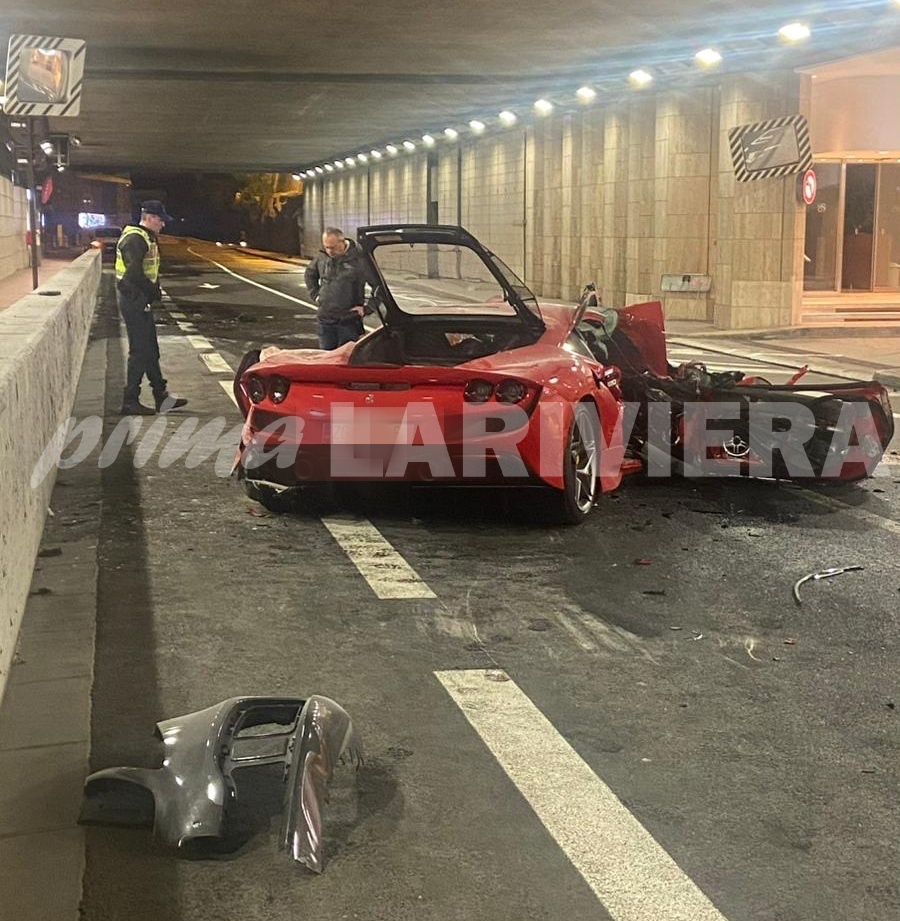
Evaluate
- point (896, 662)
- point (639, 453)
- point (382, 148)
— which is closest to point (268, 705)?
point (896, 662)

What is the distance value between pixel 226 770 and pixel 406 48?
18.6 m

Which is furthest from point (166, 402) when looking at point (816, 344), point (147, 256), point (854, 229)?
point (854, 229)

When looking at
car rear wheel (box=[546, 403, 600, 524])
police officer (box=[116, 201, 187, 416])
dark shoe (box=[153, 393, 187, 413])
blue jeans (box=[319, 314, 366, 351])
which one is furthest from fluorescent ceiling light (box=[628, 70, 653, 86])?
car rear wheel (box=[546, 403, 600, 524])

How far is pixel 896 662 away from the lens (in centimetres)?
523

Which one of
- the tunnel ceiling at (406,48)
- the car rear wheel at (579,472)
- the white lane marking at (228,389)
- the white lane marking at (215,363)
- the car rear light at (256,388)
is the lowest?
the white lane marking at (228,389)

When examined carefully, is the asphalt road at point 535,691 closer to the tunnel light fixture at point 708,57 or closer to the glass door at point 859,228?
the tunnel light fixture at point 708,57

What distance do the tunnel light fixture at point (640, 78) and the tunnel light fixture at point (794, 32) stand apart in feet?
14.2

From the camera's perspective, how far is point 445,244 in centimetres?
869

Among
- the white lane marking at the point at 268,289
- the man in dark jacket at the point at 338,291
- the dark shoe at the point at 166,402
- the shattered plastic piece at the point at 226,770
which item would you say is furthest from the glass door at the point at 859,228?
the shattered plastic piece at the point at 226,770

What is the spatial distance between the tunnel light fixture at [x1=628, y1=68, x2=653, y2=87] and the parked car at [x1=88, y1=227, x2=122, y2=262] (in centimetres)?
3393

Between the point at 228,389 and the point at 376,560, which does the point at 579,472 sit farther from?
the point at 228,389

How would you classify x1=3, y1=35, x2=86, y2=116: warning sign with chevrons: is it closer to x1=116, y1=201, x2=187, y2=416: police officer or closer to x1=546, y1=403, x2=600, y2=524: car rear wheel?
x1=116, y1=201, x2=187, y2=416: police officer

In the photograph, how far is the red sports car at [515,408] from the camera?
708 cm

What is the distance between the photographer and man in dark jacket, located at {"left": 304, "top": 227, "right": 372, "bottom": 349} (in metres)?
11.9
